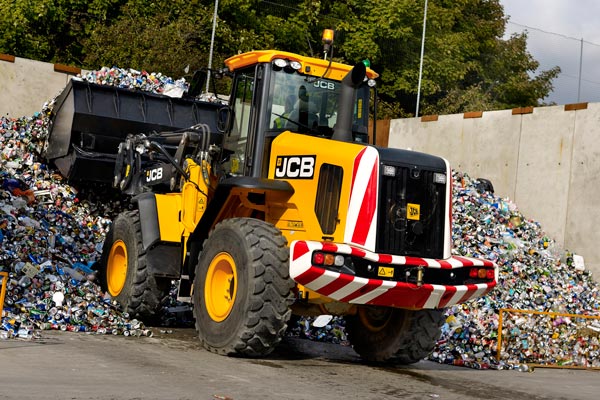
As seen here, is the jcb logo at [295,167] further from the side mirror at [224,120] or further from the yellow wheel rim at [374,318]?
the yellow wheel rim at [374,318]

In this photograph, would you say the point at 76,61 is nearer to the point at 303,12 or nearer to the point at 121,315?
the point at 303,12

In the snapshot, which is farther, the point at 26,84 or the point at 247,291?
the point at 26,84

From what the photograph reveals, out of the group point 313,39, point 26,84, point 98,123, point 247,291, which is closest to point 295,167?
point 247,291

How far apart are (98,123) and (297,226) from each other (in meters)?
5.94

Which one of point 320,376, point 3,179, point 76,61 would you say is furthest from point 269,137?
point 76,61

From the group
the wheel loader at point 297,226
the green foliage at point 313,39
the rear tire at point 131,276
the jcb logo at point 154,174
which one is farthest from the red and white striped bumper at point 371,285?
the green foliage at point 313,39

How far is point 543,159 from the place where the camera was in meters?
17.1

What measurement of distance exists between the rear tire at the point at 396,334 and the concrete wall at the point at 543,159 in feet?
25.0

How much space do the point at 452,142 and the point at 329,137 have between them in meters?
10.8

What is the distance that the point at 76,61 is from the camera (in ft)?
87.8

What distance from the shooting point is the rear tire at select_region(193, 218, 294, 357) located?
785cm

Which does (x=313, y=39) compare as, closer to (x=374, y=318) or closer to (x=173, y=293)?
(x=173, y=293)

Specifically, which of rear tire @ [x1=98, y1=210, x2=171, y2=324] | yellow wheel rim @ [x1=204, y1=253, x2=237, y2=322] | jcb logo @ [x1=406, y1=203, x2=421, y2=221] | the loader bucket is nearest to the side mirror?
yellow wheel rim @ [x1=204, y1=253, x2=237, y2=322]

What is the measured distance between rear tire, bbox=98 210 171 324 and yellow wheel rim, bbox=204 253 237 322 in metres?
1.48
